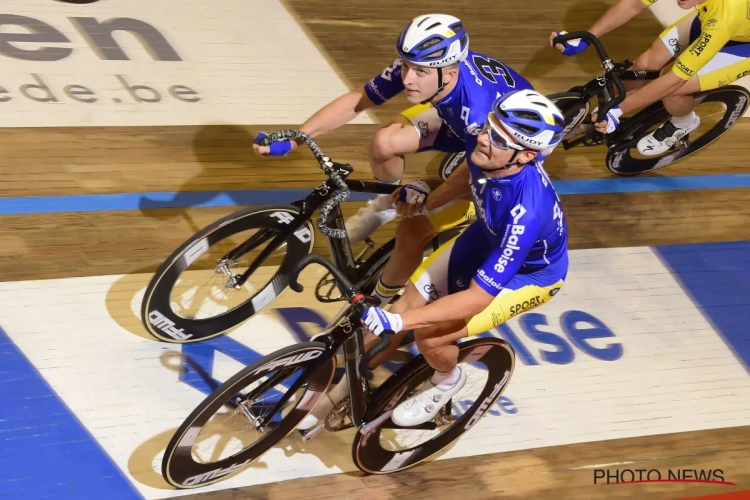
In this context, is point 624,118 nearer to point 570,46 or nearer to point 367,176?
point 570,46

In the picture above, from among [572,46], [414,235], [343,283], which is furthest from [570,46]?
[343,283]

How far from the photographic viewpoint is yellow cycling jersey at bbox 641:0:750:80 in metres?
5.52

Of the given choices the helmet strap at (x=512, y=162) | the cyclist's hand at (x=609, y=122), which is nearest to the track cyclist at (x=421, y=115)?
the helmet strap at (x=512, y=162)

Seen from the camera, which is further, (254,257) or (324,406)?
(254,257)

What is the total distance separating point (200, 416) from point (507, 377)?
5.05 ft

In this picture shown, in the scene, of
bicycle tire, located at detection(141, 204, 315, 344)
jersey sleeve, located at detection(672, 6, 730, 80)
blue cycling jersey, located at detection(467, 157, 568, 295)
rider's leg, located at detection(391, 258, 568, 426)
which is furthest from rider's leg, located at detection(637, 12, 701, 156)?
bicycle tire, located at detection(141, 204, 315, 344)

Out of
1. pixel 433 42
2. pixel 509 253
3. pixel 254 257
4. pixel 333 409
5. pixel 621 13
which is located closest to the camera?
pixel 509 253

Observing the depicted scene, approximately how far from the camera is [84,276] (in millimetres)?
4879

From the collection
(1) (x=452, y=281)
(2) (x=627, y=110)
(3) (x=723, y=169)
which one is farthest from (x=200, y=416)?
(3) (x=723, y=169)

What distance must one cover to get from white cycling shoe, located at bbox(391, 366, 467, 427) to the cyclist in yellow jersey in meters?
Result: 2.22

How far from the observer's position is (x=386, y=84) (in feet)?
14.2

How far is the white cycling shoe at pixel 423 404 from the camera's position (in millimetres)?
4059

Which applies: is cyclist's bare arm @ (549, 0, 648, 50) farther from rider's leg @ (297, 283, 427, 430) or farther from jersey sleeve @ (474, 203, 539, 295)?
jersey sleeve @ (474, 203, 539, 295)

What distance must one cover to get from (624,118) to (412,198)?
2827 millimetres
